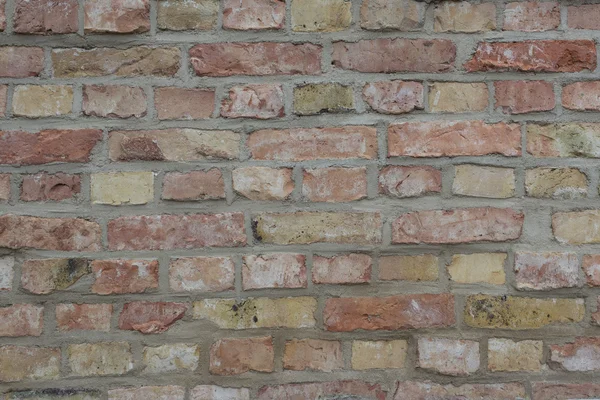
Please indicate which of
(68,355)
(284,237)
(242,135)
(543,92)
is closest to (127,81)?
(242,135)

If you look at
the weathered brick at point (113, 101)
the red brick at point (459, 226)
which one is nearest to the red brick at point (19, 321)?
the weathered brick at point (113, 101)

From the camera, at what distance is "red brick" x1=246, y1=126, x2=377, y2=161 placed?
139 cm

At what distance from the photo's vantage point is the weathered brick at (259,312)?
1386 millimetres

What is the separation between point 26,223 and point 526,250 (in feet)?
3.84

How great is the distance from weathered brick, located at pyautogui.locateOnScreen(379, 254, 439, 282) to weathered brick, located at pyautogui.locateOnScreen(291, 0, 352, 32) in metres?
0.56

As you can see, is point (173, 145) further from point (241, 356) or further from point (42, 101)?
point (241, 356)

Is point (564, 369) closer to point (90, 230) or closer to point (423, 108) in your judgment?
point (423, 108)

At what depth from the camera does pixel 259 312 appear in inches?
54.7

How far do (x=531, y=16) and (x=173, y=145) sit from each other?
90cm

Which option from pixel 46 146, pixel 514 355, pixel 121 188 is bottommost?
pixel 514 355

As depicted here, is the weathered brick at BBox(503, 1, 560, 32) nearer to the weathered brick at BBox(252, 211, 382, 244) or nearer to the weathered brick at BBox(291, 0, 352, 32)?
the weathered brick at BBox(291, 0, 352, 32)

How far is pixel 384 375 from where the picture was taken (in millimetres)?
1396

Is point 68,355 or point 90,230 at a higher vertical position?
point 90,230

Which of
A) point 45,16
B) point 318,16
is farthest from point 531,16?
point 45,16
